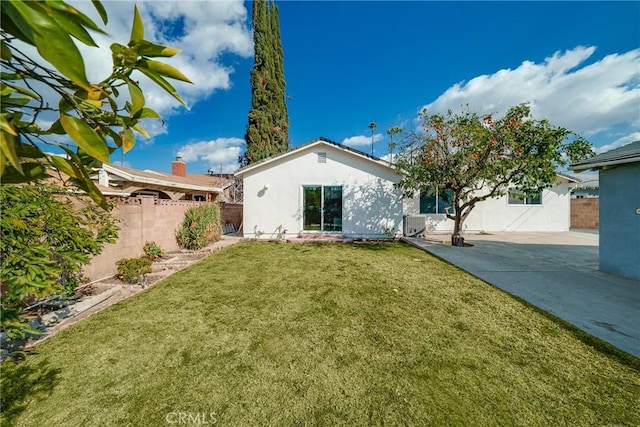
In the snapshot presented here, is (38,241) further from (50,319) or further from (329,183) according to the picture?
(329,183)

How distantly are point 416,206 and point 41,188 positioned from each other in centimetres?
1463

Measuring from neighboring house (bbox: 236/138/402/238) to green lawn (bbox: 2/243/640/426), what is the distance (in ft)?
24.0

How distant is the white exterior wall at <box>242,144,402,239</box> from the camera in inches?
489

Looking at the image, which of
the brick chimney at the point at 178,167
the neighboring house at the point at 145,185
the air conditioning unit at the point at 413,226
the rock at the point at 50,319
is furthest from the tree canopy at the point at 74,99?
the brick chimney at the point at 178,167

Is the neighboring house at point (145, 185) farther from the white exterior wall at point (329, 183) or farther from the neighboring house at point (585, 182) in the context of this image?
the neighboring house at point (585, 182)

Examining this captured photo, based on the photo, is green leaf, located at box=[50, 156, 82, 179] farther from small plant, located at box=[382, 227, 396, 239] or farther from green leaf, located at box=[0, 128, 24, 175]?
small plant, located at box=[382, 227, 396, 239]

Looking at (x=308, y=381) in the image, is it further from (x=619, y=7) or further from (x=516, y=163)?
(x=619, y=7)

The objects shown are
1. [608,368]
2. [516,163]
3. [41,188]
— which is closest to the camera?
[608,368]

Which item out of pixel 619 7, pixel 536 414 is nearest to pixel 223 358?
pixel 536 414

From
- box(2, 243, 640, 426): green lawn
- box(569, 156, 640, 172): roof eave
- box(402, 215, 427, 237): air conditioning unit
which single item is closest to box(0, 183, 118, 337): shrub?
box(2, 243, 640, 426): green lawn

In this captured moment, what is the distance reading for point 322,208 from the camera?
12586 mm

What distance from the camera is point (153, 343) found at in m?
3.57

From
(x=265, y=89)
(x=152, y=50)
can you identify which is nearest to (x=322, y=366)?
(x=152, y=50)

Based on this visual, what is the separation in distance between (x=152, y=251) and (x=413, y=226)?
1121 centimetres
